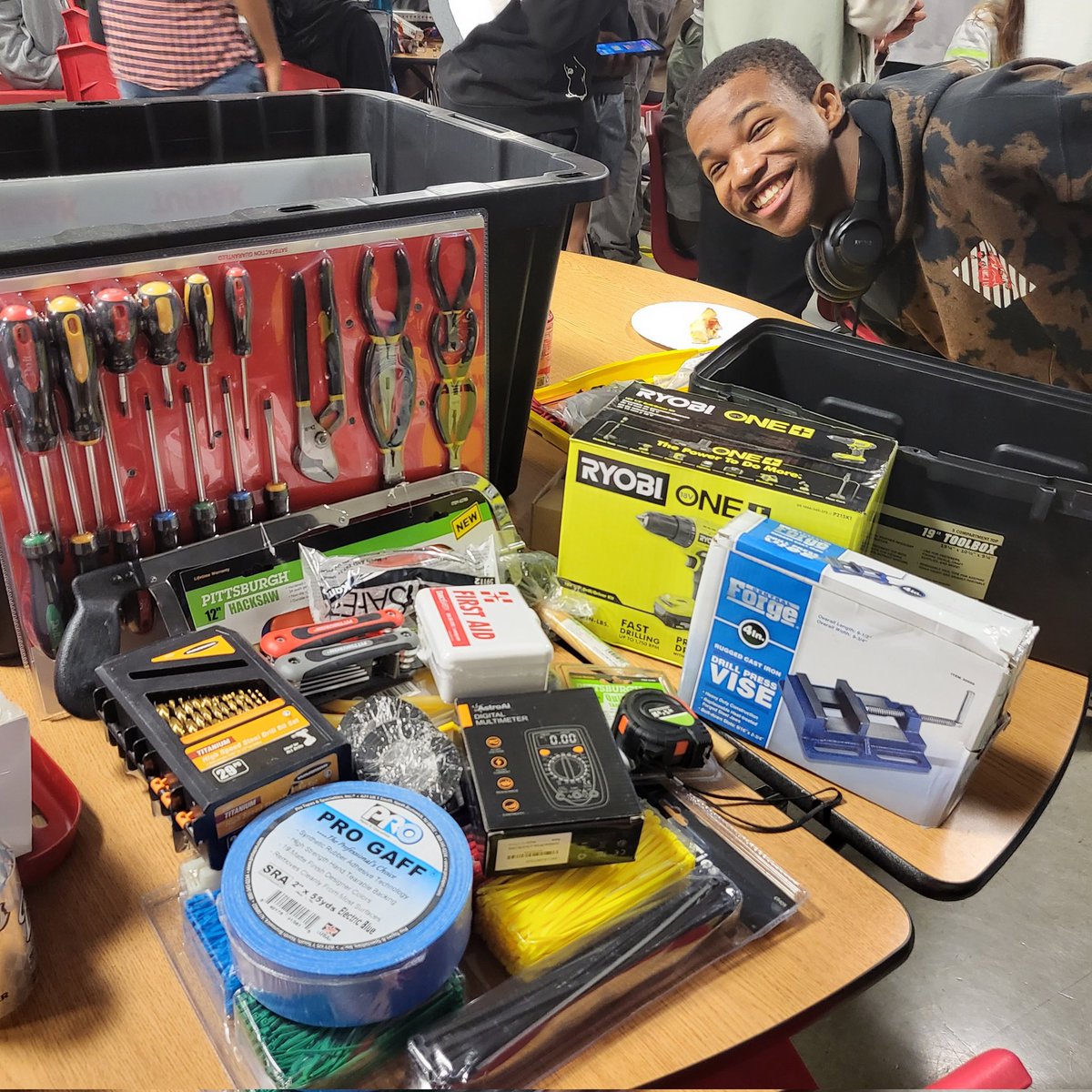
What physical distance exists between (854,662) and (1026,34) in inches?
62.1

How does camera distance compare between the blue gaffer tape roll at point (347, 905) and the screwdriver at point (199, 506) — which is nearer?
the blue gaffer tape roll at point (347, 905)

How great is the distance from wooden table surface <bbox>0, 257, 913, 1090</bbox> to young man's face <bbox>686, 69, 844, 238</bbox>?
92cm

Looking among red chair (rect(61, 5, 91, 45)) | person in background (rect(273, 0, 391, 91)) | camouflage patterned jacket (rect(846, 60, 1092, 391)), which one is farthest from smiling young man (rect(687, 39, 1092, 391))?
red chair (rect(61, 5, 91, 45))

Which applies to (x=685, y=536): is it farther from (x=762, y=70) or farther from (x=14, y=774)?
(x=762, y=70)

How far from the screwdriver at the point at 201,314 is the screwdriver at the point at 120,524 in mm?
68

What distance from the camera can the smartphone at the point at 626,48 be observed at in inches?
85.2

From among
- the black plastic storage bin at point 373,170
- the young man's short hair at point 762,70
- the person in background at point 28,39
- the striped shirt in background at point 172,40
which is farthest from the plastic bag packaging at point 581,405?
the person in background at point 28,39

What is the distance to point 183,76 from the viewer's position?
69.9 inches

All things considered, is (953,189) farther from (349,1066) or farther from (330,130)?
(349,1066)

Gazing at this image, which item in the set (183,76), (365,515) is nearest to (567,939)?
(365,515)

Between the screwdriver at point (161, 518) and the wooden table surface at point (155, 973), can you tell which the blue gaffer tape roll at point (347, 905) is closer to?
the wooden table surface at point (155, 973)

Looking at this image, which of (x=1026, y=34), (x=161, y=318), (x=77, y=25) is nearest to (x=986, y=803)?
(x=161, y=318)

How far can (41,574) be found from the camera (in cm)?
57

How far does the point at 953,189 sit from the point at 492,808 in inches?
37.4
